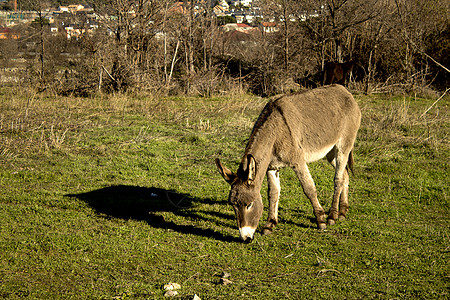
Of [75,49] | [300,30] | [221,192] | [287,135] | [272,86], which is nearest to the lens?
[287,135]

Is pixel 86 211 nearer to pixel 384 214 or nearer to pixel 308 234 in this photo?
pixel 308 234

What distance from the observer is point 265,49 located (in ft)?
72.4

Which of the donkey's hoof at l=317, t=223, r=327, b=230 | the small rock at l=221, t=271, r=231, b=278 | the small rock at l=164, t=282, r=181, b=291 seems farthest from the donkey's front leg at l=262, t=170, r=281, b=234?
the small rock at l=164, t=282, r=181, b=291

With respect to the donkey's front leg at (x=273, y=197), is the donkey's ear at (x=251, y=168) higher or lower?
higher

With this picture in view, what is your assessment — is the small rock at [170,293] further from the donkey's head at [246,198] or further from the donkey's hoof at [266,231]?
the donkey's hoof at [266,231]

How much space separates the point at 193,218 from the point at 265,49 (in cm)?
1563

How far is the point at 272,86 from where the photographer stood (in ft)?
67.8

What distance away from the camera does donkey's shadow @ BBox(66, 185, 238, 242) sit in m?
7.33

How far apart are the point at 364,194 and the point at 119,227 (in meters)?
4.61

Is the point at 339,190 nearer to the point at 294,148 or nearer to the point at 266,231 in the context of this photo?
the point at 294,148

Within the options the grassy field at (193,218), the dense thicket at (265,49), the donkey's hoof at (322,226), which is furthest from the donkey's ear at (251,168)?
the dense thicket at (265,49)

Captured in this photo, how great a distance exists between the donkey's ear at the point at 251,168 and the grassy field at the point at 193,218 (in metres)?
0.99

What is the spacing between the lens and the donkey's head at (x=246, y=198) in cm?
617

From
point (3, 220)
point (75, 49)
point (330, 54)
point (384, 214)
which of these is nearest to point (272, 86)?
point (330, 54)
